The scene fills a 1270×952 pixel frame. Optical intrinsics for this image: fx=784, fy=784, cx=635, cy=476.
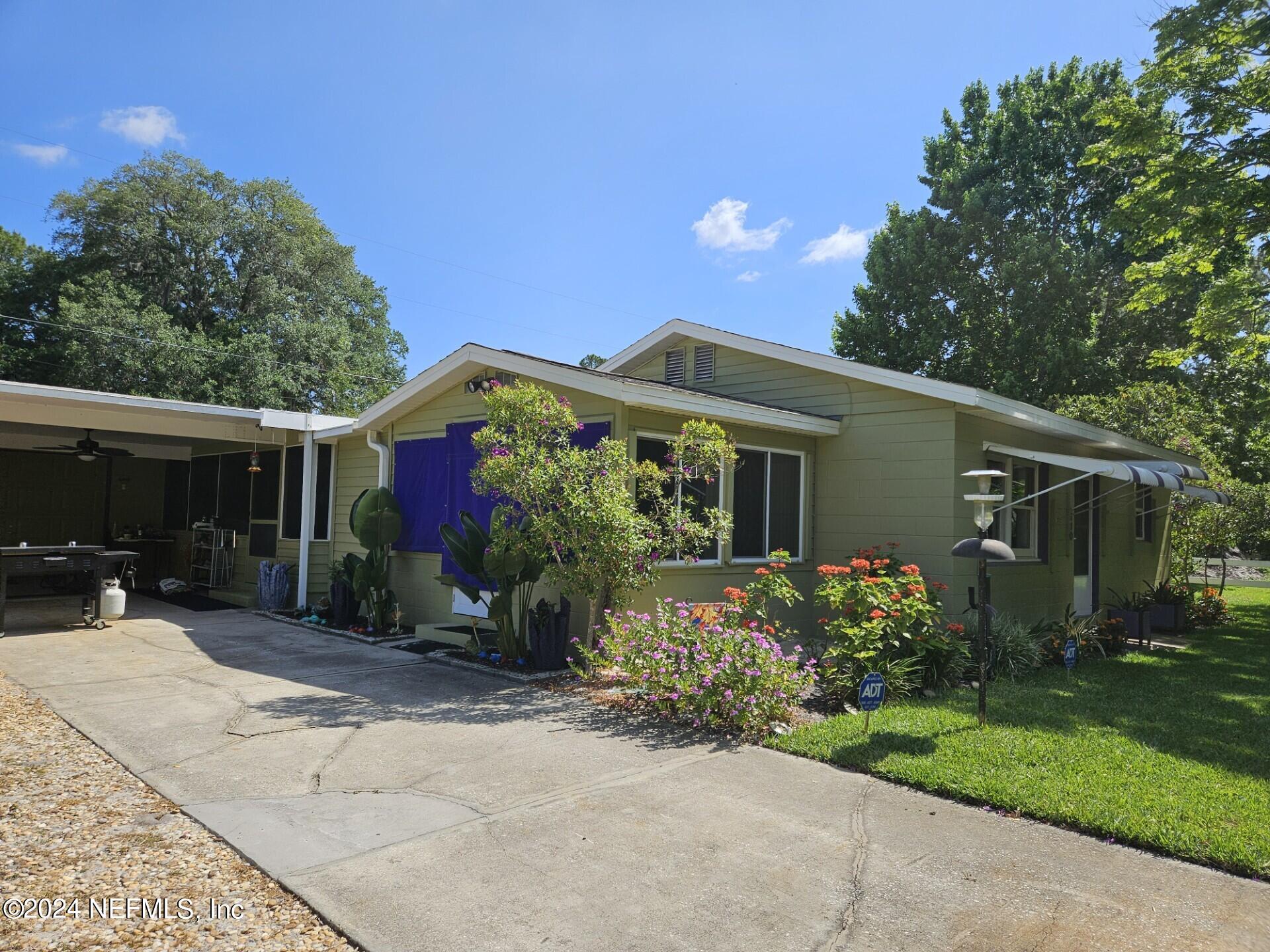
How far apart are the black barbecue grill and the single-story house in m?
1.92

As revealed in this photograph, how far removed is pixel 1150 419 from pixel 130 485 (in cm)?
2045

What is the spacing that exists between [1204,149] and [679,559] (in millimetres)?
9748

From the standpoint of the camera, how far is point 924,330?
2284cm

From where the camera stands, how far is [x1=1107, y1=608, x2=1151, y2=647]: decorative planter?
10516mm

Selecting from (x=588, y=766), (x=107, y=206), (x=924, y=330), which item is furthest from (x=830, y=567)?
(x=107, y=206)

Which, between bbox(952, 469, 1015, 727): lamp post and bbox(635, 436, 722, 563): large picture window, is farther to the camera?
bbox(635, 436, 722, 563): large picture window

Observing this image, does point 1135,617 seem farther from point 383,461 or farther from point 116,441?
point 116,441

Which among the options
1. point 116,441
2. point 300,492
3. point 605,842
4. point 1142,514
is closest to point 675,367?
point 300,492

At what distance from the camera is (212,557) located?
14.1 metres

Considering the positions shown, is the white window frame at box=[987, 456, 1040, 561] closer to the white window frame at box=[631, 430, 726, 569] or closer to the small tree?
the white window frame at box=[631, 430, 726, 569]

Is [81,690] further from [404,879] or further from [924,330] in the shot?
[924,330]

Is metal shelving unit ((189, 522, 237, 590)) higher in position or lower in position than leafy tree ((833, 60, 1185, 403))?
lower

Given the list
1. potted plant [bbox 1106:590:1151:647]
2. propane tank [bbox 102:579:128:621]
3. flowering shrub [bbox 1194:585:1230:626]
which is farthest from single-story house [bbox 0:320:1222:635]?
propane tank [bbox 102:579:128:621]

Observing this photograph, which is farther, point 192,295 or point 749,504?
point 192,295
